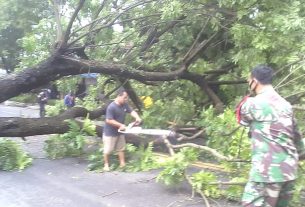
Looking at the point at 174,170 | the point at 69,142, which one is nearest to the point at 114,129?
the point at 69,142

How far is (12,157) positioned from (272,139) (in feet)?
18.0

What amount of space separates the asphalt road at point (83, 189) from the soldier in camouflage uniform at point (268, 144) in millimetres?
1903

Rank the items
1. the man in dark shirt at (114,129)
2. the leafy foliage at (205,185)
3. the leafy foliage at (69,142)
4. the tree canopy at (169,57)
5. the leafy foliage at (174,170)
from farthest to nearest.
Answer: the leafy foliage at (69,142)
the man in dark shirt at (114,129)
the tree canopy at (169,57)
the leafy foliage at (174,170)
the leafy foliage at (205,185)

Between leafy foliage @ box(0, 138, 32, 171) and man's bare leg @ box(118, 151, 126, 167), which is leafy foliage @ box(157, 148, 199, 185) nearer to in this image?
man's bare leg @ box(118, 151, 126, 167)

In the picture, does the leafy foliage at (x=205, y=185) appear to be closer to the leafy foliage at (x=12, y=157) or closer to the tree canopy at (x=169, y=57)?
the tree canopy at (x=169, y=57)

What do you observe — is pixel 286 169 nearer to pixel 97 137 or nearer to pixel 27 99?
pixel 97 137

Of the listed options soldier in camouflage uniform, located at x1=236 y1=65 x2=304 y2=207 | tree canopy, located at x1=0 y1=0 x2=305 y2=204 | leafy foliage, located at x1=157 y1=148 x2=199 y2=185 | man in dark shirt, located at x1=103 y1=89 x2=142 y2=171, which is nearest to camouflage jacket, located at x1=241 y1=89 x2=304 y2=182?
soldier in camouflage uniform, located at x1=236 y1=65 x2=304 y2=207

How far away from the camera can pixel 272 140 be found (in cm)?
352

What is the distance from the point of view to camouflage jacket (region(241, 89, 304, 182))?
3.49 metres

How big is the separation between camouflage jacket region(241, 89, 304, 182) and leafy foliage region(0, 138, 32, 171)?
5068 mm

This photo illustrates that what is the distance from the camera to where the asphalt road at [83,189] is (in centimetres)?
562

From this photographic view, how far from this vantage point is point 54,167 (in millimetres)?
7664

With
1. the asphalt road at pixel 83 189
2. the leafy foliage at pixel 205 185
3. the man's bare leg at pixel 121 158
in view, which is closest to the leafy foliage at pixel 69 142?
the asphalt road at pixel 83 189

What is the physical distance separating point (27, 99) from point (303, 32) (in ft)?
88.2
